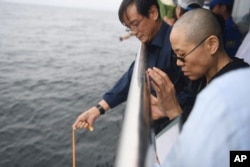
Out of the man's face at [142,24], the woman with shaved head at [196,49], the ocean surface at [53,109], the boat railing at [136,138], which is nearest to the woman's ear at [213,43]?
the woman with shaved head at [196,49]

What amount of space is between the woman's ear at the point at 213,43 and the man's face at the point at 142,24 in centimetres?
88

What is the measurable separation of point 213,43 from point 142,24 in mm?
962

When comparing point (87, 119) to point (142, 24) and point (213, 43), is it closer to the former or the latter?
point (142, 24)

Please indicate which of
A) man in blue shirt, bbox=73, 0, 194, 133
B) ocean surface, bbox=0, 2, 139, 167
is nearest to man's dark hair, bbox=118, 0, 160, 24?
man in blue shirt, bbox=73, 0, 194, 133

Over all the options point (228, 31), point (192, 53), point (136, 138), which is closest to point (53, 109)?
point (228, 31)

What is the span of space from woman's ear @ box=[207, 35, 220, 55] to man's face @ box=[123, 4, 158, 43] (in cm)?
88

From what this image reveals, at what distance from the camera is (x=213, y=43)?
67.5 inches

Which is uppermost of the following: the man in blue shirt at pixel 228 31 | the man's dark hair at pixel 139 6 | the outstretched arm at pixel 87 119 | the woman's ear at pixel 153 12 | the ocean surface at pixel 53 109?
the man's dark hair at pixel 139 6

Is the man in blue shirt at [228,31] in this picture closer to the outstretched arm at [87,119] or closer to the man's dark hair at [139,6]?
the man's dark hair at [139,6]

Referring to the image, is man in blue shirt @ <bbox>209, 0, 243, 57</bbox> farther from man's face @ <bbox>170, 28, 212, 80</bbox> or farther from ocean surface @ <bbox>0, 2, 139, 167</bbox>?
ocean surface @ <bbox>0, 2, 139, 167</bbox>

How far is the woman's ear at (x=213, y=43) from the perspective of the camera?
169 cm

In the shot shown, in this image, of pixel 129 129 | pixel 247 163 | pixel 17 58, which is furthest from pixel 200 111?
pixel 17 58

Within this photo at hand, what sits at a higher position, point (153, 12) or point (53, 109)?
point (153, 12)

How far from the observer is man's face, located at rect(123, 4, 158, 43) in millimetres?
2543
